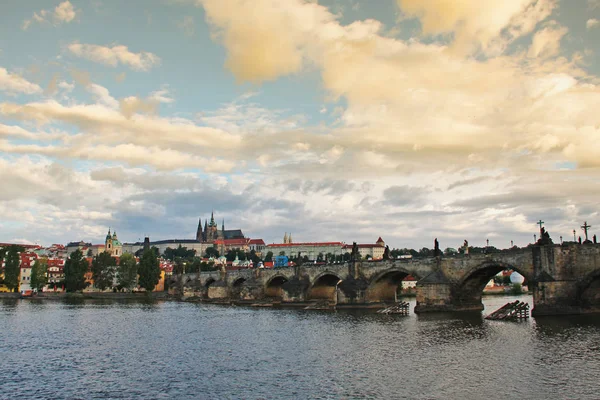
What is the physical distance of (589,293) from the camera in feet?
137

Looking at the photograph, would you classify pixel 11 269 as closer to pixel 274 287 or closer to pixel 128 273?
pixel 128 273

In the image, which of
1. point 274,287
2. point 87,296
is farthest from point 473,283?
point 87,296

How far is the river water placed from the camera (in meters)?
20.5

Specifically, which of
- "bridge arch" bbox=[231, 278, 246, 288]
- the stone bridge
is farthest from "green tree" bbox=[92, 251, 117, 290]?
the stone bridge

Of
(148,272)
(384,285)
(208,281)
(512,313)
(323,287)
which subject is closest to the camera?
(512,313)

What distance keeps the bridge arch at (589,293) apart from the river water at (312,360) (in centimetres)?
180

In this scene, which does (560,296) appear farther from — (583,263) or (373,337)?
(373,337)

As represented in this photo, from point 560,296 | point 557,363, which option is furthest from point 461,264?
point 557,363

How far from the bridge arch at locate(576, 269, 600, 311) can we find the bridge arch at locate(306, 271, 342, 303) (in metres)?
36.1

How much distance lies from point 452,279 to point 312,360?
96.8ft

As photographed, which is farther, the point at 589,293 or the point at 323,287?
the point at 323,287

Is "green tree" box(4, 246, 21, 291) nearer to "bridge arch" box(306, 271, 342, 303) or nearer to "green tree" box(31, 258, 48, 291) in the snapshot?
"green tree" box(31, 258, 48, 291)

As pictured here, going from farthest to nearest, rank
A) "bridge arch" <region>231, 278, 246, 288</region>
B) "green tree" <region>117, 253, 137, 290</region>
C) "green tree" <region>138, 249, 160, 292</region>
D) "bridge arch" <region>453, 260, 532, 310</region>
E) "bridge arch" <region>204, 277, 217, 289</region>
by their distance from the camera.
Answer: "bridge arch" <region>204, 277, 217, 289</region> → "green tree" <region>117, 253, 137, 290</region> → "green tree" <region>138, 249, 160, 292</region> → "bridge arch" <region>231, 278, 246, 288</region> → "bridge arch" <region>453, 260, 532, 310</region>

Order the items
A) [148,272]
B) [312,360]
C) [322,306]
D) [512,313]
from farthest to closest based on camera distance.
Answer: [148,272], [322,306], [512,313], [312,360]
